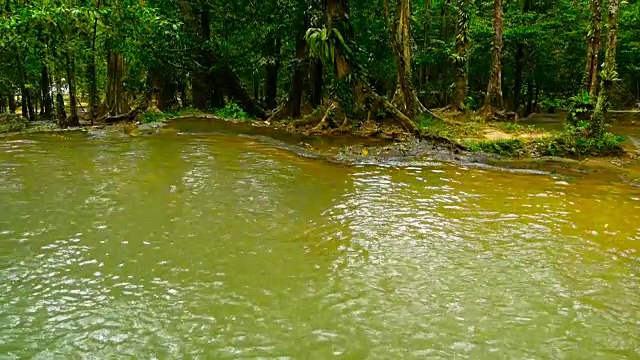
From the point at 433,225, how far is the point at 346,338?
3194 mm

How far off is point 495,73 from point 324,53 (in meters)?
7.55

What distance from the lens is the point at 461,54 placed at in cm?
1819

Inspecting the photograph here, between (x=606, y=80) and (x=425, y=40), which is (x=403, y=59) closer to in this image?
(x=606, y=80)

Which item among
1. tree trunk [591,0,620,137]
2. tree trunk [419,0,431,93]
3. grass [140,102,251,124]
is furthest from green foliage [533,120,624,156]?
tree trunk [419,0,431,93]

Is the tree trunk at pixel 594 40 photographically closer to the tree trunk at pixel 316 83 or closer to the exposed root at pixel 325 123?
the exposed root at pixel 325 123

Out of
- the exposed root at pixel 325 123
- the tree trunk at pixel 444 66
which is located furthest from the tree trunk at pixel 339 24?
the tree trunk at pixel 444 66

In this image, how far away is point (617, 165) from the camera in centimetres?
1093

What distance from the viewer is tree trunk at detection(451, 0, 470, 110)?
708 inches

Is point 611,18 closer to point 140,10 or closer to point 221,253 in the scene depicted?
point 221,253

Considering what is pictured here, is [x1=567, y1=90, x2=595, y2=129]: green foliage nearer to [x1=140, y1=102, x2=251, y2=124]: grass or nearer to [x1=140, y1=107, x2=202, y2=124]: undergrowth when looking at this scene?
[x1=140, y1=102, x2=251, y2=124]: grass

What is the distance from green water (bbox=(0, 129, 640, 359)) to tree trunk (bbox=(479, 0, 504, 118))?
9809 millimetres

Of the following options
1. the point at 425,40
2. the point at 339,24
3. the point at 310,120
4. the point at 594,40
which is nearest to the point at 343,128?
the point at 310,120

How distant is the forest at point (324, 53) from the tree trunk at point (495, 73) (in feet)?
0.14

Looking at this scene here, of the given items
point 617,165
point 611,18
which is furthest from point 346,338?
point 611,18
